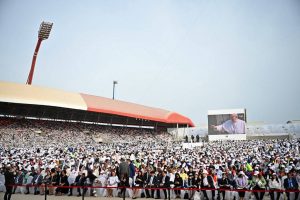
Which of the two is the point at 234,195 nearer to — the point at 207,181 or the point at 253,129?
the point at 207,181

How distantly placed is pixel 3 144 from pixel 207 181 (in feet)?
81.8

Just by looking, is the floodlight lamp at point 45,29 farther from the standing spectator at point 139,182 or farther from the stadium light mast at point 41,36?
the standing spectator at point 139,182

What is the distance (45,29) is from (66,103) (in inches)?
1308

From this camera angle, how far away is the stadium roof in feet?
120

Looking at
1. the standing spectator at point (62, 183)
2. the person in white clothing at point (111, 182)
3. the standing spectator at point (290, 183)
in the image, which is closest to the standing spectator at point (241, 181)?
the standing spectator at point (290, 183)

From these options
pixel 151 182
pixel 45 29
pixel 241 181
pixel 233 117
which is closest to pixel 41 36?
pixel 45 29

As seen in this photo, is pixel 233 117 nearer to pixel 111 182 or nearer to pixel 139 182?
pixel 139 182

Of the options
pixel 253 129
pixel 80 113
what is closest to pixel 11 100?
pixel 80 113

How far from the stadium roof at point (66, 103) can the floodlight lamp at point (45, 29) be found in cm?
2765

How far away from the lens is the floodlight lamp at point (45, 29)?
2537 inches

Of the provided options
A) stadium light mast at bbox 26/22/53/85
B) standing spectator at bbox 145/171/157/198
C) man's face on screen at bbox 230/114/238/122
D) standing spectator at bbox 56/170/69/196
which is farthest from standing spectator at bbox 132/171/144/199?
stadium light mast at bbox 26/22/53/85

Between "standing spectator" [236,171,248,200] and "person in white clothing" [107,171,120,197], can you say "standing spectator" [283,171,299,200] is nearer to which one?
"standing spectator" [236,171,248,200]

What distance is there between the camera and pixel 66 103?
39781 mm

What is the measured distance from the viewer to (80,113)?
45.3 m
